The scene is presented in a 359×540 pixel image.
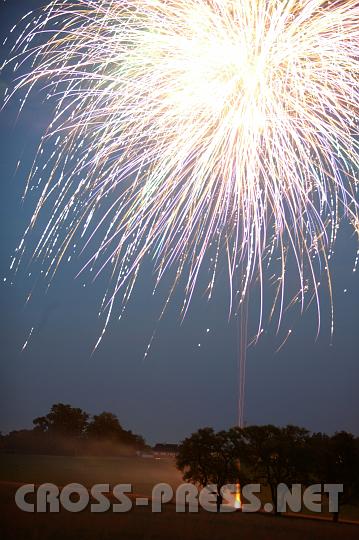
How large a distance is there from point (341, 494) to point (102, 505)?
22969 mm

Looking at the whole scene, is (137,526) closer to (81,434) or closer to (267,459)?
(267,459)

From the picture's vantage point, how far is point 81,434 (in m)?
56.3

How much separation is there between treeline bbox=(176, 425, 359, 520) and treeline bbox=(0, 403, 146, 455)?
44.3 feet

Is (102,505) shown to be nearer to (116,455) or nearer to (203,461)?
(203,461)

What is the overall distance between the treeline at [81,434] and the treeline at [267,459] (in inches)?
531

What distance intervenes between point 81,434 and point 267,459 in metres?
19.9

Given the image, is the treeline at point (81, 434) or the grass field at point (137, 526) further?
the treeline at point (81, 434)

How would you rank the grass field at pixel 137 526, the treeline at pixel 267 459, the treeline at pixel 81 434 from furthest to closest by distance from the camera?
the treeline at pixel 81 434 < the treeline at pixel 267 459 < the grass field at pixel 137 526

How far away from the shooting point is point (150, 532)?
19.6 metres

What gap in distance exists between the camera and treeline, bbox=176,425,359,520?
41438 millimetres

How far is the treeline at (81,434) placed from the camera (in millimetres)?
52531

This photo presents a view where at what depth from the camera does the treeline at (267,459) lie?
41438 millimetres

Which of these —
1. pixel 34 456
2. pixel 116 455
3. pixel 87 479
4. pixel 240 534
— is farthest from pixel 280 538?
pixel 116 455

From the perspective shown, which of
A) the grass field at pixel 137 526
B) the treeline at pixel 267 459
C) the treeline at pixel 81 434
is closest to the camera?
the grass field at pixel 137 526
